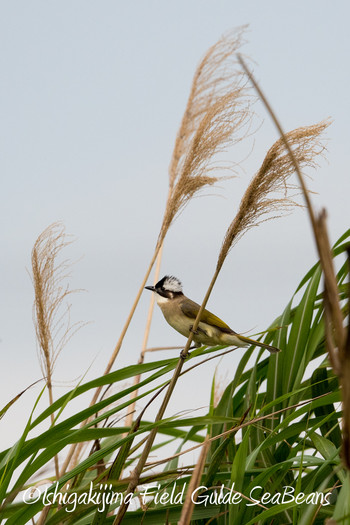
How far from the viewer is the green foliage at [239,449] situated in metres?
1.94

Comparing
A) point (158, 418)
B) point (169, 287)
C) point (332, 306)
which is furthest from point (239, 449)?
point (169, 287)

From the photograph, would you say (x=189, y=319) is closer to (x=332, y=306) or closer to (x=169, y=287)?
(x=169, y=287)

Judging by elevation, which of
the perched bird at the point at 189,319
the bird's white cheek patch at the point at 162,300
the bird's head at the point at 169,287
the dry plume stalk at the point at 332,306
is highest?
the bird's head at the point at 169,287

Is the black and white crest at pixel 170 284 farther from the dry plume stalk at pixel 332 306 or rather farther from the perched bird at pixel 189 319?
the dry plume stalk at pixel 332 306

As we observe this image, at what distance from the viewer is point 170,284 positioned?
3.99m

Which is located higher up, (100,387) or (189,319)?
(189,319)

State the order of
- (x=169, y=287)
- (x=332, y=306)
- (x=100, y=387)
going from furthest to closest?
(x=169, y=287) → (x=100, y=387) → (x=332, y=306)

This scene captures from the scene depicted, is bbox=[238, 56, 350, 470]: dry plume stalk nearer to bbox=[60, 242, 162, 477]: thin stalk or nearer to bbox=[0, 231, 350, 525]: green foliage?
bbox=[0, 231, 350, 525]: green foliage

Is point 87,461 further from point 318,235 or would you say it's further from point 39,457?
point 318,235

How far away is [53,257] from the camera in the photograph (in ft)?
9.37

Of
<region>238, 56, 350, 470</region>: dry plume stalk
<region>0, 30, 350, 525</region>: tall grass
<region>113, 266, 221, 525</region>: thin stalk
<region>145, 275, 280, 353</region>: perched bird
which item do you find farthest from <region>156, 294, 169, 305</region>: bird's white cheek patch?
<region>238, 56, 350, 470</region>: dry plume stalk

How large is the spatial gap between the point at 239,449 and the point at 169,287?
213 centimetres

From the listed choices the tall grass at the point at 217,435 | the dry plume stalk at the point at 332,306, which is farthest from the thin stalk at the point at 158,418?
the dry plume stalk at the point at 332,306

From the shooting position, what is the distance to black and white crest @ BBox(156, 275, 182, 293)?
396 cm
